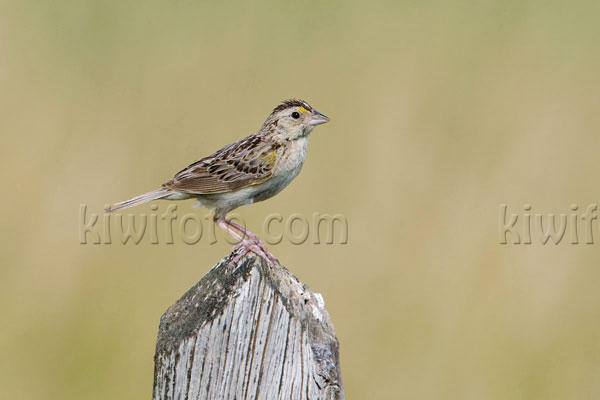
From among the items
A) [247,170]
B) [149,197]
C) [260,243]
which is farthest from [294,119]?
[260,243]

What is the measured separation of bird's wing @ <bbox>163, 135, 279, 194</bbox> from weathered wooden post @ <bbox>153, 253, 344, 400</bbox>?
2.46m

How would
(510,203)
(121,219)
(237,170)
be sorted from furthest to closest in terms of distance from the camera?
(510,203), (121,219), (237,170)

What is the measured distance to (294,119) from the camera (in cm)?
604

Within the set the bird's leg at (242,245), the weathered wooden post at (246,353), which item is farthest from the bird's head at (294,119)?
the weathered wooden post at (246,353)

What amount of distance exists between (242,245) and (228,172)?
60.8 inches

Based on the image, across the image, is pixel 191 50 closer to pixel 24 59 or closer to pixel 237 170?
pixel 24 59

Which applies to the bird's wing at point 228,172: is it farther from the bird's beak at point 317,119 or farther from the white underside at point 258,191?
the bird's beak at point 317,119

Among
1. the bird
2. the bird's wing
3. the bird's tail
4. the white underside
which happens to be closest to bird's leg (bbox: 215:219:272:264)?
the bird

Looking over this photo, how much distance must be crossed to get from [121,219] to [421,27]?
419 centimetres

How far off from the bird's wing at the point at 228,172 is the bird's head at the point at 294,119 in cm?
18

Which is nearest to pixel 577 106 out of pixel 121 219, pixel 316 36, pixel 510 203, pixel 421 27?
pixel 510 203

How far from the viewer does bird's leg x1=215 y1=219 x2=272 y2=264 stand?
349 cm

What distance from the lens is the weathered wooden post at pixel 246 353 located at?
3.16m

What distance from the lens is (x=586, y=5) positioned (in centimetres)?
955
